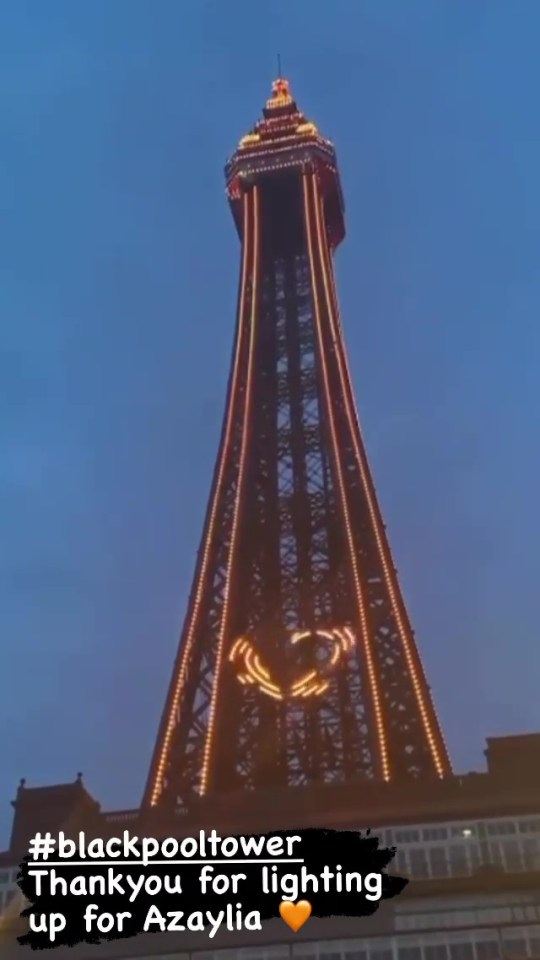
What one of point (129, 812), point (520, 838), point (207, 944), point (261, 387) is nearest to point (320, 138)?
point (261, 387)

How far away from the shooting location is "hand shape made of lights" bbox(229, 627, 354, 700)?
56219 mm

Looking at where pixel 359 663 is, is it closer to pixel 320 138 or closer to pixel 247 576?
pixel 247 576

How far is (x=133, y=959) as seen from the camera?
108 ft

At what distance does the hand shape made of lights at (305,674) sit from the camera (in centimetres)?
5622

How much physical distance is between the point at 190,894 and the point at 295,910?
2.08 metres

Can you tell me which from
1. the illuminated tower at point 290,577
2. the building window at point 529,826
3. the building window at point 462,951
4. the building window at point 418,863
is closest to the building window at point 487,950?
the building window at point 462,951

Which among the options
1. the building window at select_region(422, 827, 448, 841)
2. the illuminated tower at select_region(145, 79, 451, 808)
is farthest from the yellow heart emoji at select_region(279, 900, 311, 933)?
the illuminated tower at select_region(145, 79, 451, 808)

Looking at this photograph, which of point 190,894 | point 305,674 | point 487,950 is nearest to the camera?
point 190,894

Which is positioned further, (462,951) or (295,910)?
(462,951)

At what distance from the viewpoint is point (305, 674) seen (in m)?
57.3

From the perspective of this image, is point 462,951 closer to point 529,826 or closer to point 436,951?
point 436,951

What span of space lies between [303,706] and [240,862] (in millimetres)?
38521

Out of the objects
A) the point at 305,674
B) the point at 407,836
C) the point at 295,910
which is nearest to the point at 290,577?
the point at 305,674

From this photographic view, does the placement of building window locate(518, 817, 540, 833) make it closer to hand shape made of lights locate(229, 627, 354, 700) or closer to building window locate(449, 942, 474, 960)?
building window locate(449, 942, 474, 960)
